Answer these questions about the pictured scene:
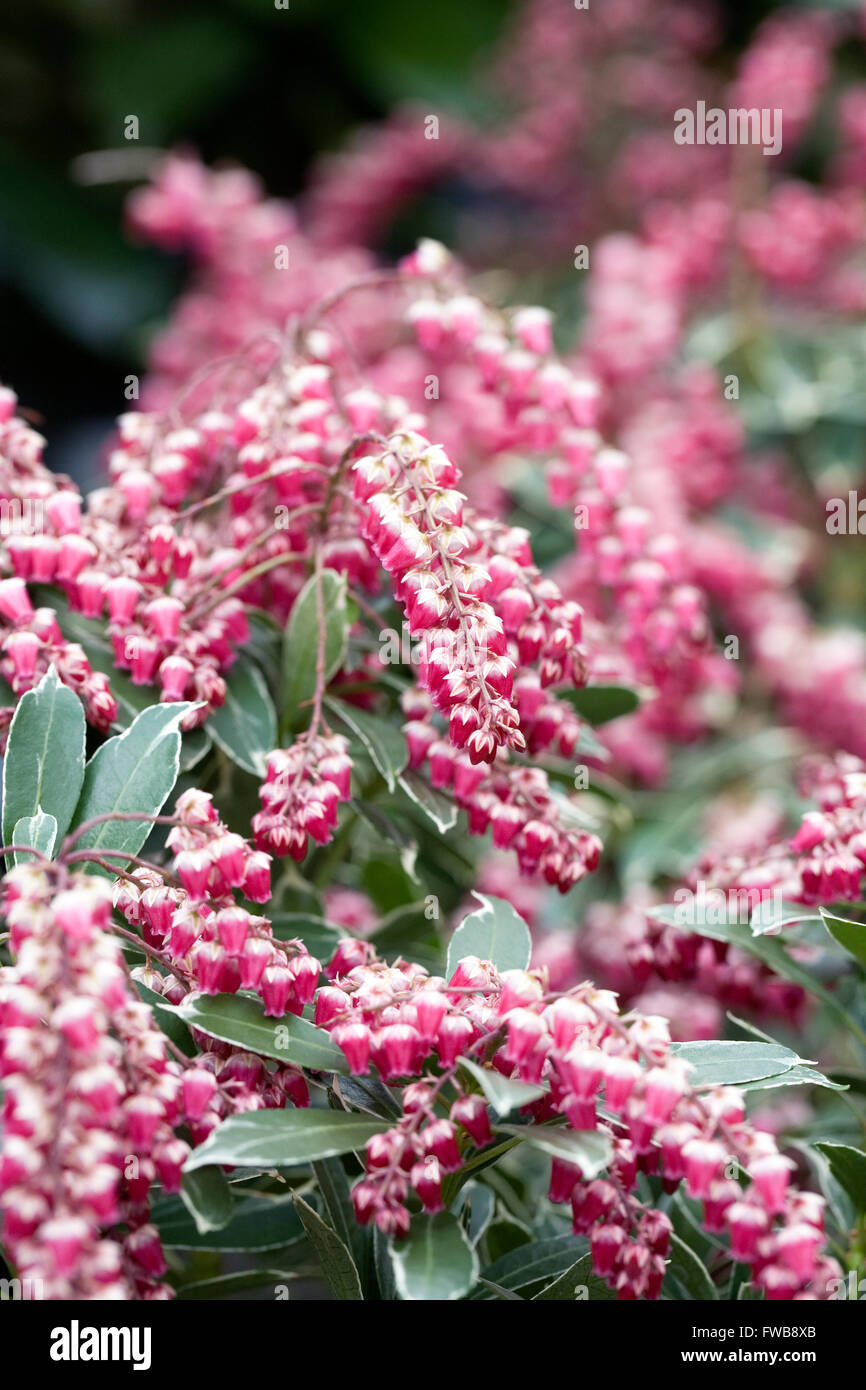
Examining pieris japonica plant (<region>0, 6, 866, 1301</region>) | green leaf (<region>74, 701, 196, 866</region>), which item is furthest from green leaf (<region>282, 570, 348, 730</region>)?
green leaf (<region>74, 701, 196, 866</region>)

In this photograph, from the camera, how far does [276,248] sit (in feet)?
6.43

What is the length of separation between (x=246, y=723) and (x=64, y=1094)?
432 mm

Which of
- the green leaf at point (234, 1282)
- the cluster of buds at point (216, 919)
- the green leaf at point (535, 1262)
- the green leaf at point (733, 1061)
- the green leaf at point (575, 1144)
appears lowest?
the green leaf at point (234, 1282)

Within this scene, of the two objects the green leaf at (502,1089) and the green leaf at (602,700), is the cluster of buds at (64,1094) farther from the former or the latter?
the green leaf at (602,700)

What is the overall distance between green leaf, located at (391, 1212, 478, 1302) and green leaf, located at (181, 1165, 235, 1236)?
0.10 metres

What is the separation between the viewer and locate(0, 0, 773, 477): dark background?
272 cm

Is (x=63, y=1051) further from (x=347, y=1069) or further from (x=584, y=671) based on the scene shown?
(x=584, y=671)

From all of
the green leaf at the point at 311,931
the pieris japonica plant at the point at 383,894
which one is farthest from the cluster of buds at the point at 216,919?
the green leaf at the point at 311,931

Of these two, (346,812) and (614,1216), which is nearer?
(614,1216)

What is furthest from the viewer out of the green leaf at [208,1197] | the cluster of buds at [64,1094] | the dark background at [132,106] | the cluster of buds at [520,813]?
the dark background at [132,106]

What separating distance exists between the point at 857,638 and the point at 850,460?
0.37 metres

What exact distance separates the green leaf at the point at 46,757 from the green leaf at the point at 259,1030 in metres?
0.19

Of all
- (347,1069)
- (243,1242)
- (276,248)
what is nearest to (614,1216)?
(347,1069)

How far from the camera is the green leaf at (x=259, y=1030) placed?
0.78 meters
